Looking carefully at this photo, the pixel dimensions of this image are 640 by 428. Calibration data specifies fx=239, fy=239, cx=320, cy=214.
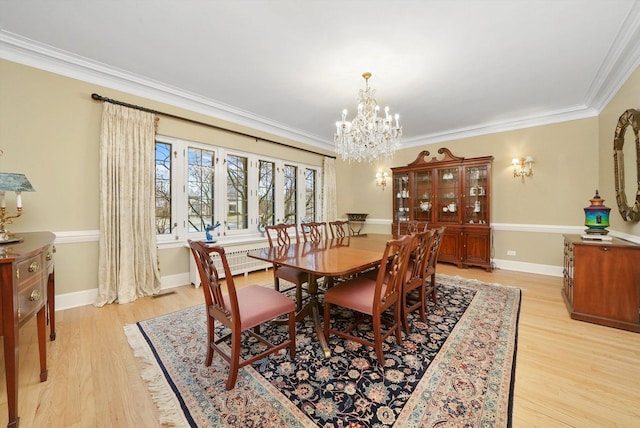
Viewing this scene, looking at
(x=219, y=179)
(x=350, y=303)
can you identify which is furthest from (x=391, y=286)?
(x=219, y=179)

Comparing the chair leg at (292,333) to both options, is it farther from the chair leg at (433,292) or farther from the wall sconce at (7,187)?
the wall sconce at (7,187)

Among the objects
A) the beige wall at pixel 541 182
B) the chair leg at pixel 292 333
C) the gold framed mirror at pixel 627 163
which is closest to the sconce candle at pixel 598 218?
the gold framed mirror at pixel 627 163

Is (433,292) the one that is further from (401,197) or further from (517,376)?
(401,197)

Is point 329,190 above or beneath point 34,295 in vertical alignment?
above

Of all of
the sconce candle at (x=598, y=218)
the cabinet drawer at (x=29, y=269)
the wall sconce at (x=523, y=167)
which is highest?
the wall sconce at (x=523, y=167)

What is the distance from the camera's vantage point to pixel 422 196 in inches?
204

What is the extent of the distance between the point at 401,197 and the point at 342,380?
4.51 m

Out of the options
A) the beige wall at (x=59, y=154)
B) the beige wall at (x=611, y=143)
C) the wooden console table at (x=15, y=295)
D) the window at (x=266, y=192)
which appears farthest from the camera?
the window at (x=266, y=192)

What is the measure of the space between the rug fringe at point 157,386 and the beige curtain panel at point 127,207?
105 cm

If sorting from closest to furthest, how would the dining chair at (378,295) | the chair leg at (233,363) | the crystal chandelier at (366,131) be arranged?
the chair leg at (233,363) < the dining chair at (378,295) < the crystal chandelier at (366,131)

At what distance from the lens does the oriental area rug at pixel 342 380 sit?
1.35 m

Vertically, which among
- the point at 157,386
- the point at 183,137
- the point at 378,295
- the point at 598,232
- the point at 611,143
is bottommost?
the point at 157,386

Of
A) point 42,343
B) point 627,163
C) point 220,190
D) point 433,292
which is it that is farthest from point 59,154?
point 627,163

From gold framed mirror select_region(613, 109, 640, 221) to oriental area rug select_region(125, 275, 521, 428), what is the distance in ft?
6.03
